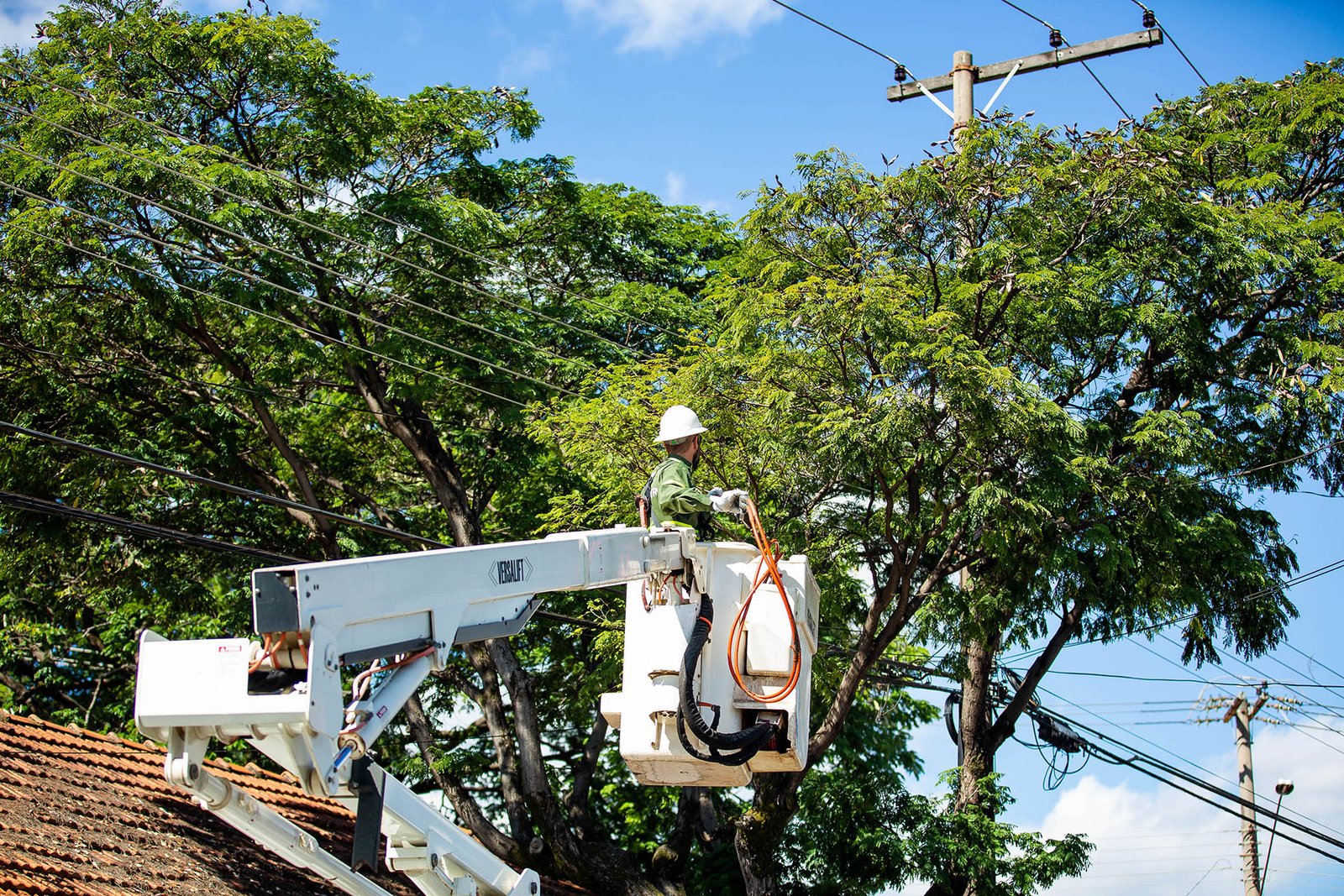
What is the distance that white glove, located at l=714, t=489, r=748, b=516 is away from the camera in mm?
9070

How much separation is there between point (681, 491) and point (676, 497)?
53mm

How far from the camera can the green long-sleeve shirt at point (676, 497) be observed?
9227mm

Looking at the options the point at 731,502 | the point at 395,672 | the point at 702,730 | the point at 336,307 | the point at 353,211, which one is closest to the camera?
the point at 395,672

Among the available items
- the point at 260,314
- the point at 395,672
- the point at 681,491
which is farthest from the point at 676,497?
the point at 260,314

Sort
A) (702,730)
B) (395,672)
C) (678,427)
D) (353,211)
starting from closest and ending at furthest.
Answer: (395,672) → (702,730) → (678,427) → (353,211)

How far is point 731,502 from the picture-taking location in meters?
9.10

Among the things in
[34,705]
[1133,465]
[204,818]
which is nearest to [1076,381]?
[1133,465]

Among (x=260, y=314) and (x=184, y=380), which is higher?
(x=260, y=314)

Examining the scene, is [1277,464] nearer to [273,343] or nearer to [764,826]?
[764,826]

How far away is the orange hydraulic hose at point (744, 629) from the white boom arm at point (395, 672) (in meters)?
0.07

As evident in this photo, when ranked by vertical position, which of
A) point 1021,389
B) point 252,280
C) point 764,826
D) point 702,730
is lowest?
point 764,826

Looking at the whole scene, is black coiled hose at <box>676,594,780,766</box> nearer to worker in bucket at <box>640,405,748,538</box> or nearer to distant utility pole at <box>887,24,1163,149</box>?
worker in bucket at <box>640,405,748,538</box>

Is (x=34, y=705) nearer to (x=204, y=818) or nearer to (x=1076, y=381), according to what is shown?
(x=204, y=818)

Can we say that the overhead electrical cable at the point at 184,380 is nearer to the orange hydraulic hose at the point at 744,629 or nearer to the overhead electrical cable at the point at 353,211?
the overhead electrical cable at the point at 353,211
